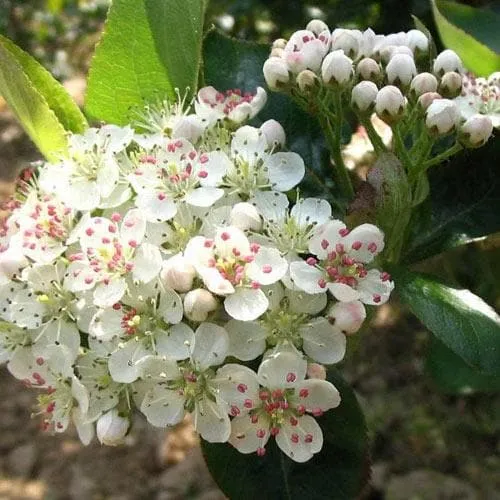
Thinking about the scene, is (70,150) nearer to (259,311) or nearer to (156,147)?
(156,147)

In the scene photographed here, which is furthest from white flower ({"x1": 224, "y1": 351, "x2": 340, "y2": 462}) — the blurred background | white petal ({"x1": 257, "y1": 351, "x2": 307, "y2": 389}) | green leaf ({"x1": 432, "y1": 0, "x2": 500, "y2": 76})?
the blurred background

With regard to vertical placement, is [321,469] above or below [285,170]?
below

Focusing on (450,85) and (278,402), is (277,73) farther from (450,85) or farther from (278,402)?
(278,402)

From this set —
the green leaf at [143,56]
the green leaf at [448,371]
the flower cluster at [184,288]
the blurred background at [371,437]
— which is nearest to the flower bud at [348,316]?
the flower cluster at [184,288]

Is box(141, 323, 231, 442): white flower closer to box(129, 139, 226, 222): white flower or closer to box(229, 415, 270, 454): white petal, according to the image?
box(229, 415, 270, 454): white petal

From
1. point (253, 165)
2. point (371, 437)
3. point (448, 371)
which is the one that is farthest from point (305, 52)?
point (371, 437)

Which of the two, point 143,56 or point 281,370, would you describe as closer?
point 281,370
